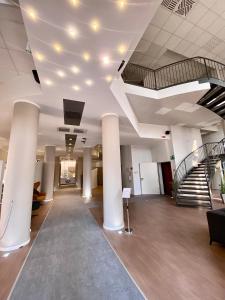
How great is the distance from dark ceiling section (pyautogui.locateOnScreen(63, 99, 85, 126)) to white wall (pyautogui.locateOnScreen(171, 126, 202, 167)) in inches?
217

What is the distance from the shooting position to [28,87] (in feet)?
11.4

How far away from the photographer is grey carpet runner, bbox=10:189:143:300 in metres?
1.84

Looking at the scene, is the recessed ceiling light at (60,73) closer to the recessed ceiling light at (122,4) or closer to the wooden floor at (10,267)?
the recessed ceiling light at (122,4)

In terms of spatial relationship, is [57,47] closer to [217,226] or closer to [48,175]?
[217,226]

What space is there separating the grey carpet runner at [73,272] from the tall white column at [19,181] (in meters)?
0.53

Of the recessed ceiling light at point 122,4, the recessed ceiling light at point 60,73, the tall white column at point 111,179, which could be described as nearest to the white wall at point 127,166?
the tall white column at point 111,179

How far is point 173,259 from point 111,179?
2279 millimetres

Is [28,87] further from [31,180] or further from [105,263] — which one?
[105,263]

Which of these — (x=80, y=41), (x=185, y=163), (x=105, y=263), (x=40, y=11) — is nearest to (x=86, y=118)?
(x=80, y=41)

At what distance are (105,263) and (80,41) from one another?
11.8 feet

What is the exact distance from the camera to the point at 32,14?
176cm

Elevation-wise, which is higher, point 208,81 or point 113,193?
point 208,81

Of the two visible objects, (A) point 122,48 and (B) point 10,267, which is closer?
(A) point 122,48

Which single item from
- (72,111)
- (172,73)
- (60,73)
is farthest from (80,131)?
(172,73)
